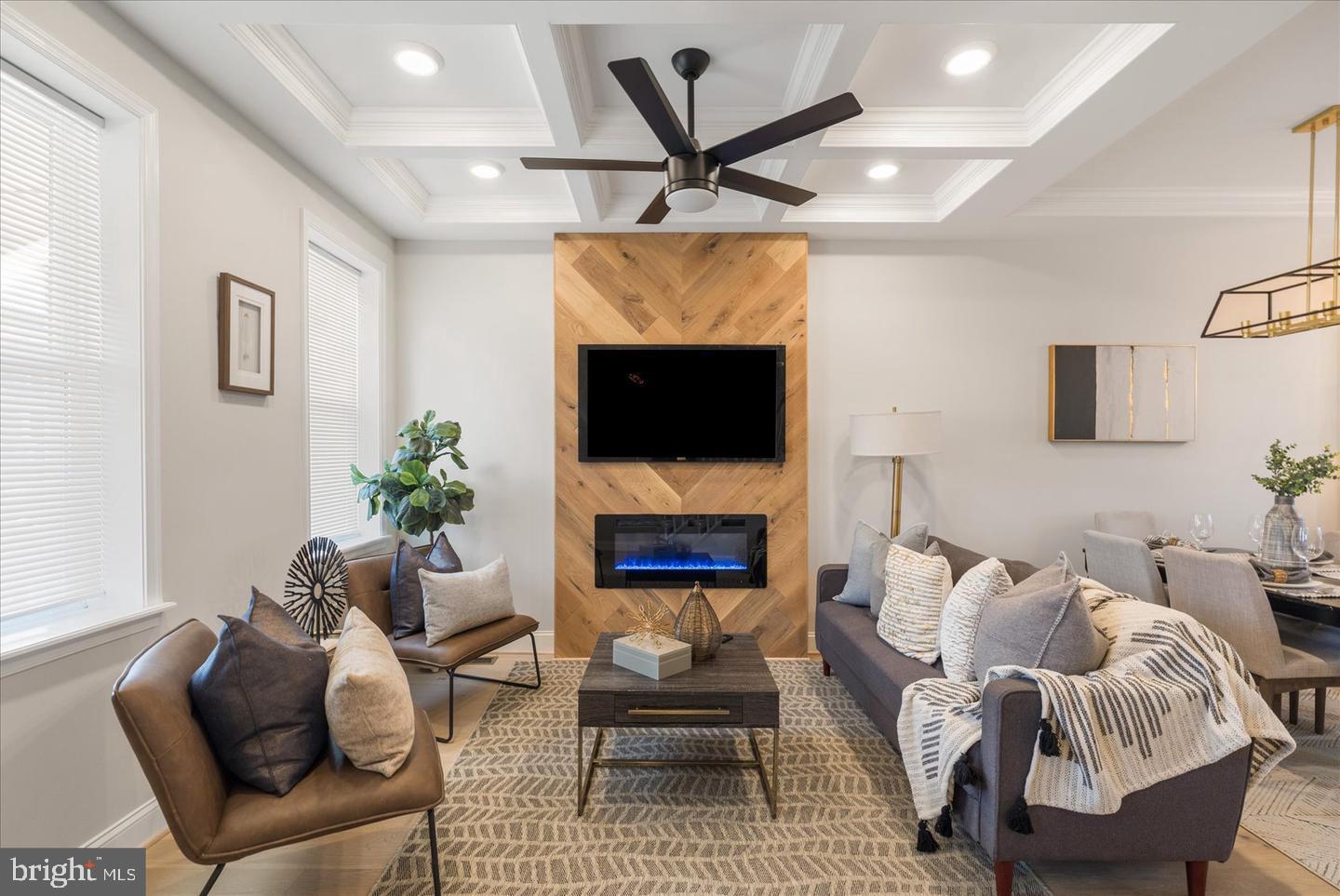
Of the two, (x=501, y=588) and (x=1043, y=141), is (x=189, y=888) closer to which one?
(x=501, y=588)

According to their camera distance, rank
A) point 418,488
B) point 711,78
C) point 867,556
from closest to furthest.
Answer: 1. point 711,78
2. point 867,556
3. point 418,488

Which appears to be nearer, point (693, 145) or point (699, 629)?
point (693, 145)

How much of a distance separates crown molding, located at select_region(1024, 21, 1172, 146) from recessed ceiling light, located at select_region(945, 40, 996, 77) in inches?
13.6

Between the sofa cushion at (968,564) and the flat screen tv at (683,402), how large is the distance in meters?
1.14

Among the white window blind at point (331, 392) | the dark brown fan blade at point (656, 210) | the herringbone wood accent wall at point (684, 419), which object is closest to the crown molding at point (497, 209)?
the herringbone wood accent wall at point (684, 419)

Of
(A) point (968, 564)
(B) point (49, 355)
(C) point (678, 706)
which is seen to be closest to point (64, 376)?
(B) point (49, 355)

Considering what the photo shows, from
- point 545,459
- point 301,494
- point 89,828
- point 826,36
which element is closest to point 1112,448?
point 826,36

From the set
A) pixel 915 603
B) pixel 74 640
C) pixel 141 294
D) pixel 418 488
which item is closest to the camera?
pixel 74 640

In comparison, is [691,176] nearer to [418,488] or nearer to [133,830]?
[418,488]

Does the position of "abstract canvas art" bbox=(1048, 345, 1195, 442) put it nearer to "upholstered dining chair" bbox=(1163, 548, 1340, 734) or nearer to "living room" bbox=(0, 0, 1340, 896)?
"living room" bbox=(0, 0, 1340, 896)

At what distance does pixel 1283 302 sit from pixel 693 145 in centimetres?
311

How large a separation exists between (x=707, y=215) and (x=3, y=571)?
136 inches

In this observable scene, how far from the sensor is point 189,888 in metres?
1.94

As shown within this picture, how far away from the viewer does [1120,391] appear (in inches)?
163
